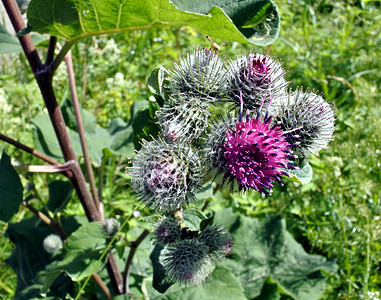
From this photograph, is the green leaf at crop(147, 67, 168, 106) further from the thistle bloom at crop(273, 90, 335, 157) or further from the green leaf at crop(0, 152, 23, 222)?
the green leaf at crop(0, 152, 23, 222)

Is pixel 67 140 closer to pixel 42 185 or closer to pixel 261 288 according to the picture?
pixel 261 288

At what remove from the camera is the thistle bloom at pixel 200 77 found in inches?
53.8

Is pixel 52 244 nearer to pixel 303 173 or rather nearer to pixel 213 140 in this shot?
pixel 213 140

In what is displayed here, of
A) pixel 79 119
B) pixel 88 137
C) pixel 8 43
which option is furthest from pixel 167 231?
pixel 88 137

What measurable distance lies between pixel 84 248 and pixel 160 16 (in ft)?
3.95

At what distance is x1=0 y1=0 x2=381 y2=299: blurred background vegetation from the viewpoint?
2.57 meters

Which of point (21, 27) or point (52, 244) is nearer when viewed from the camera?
point (21, 27)

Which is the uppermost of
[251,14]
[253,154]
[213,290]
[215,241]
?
[251,14]

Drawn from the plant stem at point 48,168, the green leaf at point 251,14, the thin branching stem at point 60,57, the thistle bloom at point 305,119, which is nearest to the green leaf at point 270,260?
the plant stem at point 48,168

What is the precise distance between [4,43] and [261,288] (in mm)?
1980

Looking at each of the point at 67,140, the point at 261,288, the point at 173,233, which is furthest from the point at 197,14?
the point at 261,288

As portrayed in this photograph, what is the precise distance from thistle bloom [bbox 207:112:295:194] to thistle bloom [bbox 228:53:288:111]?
0.13 metres

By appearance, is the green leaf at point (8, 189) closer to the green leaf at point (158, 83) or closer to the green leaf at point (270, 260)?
the green leaf at point (158, 83)

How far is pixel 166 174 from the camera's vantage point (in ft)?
4.16
